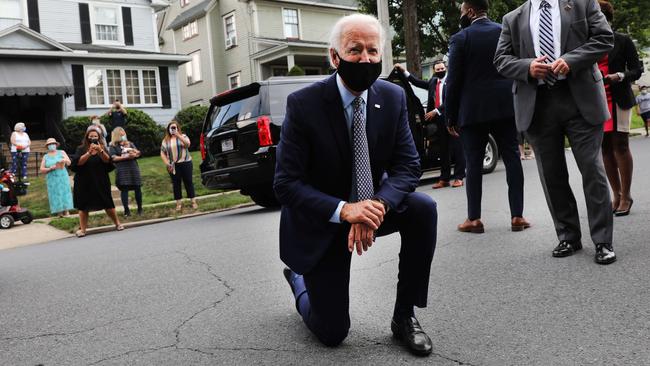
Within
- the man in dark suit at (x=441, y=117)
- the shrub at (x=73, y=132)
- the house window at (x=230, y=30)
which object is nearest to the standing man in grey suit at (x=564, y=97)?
the man in dark suit at (x=441, y=117)

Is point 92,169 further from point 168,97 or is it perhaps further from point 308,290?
point 168,97

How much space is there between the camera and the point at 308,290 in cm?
303

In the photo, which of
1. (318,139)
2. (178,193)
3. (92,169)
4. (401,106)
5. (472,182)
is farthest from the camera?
(178,193)

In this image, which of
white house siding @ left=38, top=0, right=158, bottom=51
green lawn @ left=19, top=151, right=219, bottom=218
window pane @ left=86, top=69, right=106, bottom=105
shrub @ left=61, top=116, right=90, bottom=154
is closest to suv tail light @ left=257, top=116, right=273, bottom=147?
green lawn @ left=19, top=151, right=219, bottom=218

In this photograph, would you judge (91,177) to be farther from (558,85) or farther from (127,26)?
(127,26)

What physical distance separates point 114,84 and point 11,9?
4834 mm

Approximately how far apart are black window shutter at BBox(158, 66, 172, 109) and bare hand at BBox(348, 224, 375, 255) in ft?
83.8

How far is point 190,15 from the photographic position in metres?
34.5

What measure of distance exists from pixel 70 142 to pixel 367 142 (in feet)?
71.7

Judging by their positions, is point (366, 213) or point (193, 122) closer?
point (366, 213)

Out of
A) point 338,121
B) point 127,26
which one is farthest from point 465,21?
point 127,26

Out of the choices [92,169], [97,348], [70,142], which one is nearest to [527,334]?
[97,348]

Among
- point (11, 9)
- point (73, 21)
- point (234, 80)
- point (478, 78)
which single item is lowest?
point (478, 78)

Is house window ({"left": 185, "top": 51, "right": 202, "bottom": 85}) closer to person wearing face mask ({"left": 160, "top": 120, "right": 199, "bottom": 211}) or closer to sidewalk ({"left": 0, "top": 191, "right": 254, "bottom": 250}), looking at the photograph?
sidewalk ({"left": 0, "top": 191, "right": 254, "bottom": 250})
